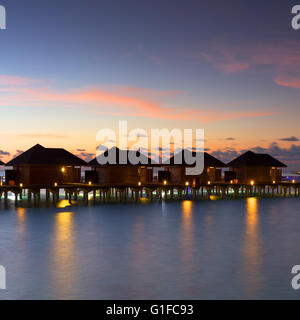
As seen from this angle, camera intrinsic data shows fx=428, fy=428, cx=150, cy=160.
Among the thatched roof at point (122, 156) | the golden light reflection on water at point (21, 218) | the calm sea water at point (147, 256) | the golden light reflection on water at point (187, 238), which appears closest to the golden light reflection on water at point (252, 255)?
the calm sea water at point (147, 256)

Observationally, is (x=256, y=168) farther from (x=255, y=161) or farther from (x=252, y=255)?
(x=252, y=255)

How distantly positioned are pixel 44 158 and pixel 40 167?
774 millimetres

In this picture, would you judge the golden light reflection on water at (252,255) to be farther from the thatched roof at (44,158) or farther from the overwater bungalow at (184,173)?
the overwater bungalow at (184,173)

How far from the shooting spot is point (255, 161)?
1695 inches

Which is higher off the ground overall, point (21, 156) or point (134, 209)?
point (21, 156)

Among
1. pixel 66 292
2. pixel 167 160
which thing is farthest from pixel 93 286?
pixel 167 160

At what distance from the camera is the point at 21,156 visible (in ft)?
106

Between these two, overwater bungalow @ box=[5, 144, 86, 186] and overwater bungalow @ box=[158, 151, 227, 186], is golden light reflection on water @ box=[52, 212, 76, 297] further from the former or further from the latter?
overwater bungalow @ box=[158, 151, 227, 186]

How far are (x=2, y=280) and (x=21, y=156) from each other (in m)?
23.5

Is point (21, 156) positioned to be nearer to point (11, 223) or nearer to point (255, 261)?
point (11, 223)

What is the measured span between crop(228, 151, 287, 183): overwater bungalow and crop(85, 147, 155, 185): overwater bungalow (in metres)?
11.3

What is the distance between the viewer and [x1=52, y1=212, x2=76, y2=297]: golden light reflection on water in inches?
382
